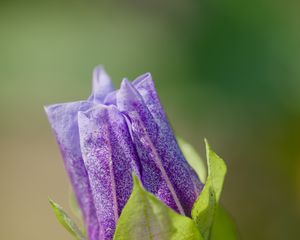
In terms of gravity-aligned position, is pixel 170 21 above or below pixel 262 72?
above

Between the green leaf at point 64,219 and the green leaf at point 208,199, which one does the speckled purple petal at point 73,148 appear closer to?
the green leaf at point 64,219

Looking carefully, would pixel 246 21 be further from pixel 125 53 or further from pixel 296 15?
pixel 125 53

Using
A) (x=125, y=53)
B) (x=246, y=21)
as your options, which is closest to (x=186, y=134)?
(x=125, y=53)

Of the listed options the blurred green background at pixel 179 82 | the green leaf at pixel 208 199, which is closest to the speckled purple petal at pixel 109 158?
the green leaf at pixel 208 199

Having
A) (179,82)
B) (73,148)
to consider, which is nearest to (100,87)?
(73,148)

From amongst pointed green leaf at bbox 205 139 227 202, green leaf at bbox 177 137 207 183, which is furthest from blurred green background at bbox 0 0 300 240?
pointed green leaf at bbox 205 139 227 202

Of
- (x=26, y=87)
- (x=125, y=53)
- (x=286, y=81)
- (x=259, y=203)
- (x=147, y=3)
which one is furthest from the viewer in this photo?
(x=147, y=3)

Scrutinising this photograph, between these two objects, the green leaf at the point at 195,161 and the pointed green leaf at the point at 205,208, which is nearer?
the pointed green leaf at the point at 205,208
